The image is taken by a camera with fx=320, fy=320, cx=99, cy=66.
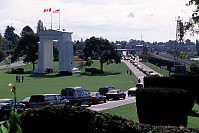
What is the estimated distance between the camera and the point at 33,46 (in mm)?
93000

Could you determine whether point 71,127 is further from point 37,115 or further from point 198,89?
point 198,89

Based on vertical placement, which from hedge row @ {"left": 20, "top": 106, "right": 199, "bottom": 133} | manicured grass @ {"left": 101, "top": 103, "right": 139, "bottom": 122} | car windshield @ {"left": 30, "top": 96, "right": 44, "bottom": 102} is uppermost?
hedge row @ {"left": 20, "top": 106, "right": 199, "bottom": 133}

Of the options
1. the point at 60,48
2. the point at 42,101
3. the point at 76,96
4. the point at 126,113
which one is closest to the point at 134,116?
the point at 126,113

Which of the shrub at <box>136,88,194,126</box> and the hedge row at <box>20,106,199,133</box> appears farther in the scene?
the shrub at <box>136,88,194,126</box>

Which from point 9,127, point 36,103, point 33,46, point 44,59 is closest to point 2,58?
point 33,46

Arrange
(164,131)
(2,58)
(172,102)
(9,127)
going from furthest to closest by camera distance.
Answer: (2,58) < (172,102) < (164,131) < (9,127)

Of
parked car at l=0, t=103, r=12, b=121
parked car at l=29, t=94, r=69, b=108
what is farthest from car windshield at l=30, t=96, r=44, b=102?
parked car at l=0, t=103, r=12, b=121

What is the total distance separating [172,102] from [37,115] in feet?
23.6

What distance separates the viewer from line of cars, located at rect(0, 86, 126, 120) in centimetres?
2072

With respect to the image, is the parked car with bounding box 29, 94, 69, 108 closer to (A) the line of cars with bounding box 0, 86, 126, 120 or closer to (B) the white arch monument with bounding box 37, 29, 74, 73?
(A) the line of cars with bounding box 0, 86, 126, 120

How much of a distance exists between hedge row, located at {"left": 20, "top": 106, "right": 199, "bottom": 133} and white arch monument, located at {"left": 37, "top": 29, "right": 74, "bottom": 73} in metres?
71.3

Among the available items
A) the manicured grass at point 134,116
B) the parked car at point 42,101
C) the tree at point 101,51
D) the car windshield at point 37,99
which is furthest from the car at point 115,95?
the tree at point 101,51

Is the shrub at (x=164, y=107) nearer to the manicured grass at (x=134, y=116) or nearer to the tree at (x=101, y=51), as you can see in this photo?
the manicured grass at (x=134, y=116)

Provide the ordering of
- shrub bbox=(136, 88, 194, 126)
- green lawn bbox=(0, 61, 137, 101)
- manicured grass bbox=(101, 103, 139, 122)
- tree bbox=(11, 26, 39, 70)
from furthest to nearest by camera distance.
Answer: tree bbox=(11, 26, 39, 70)
green lawn bbox=(0, 61, 137, 101)
manicured grass bbox=(101, 103, 139, 122)
shrub bbox=(136, 88, 194, 126)
